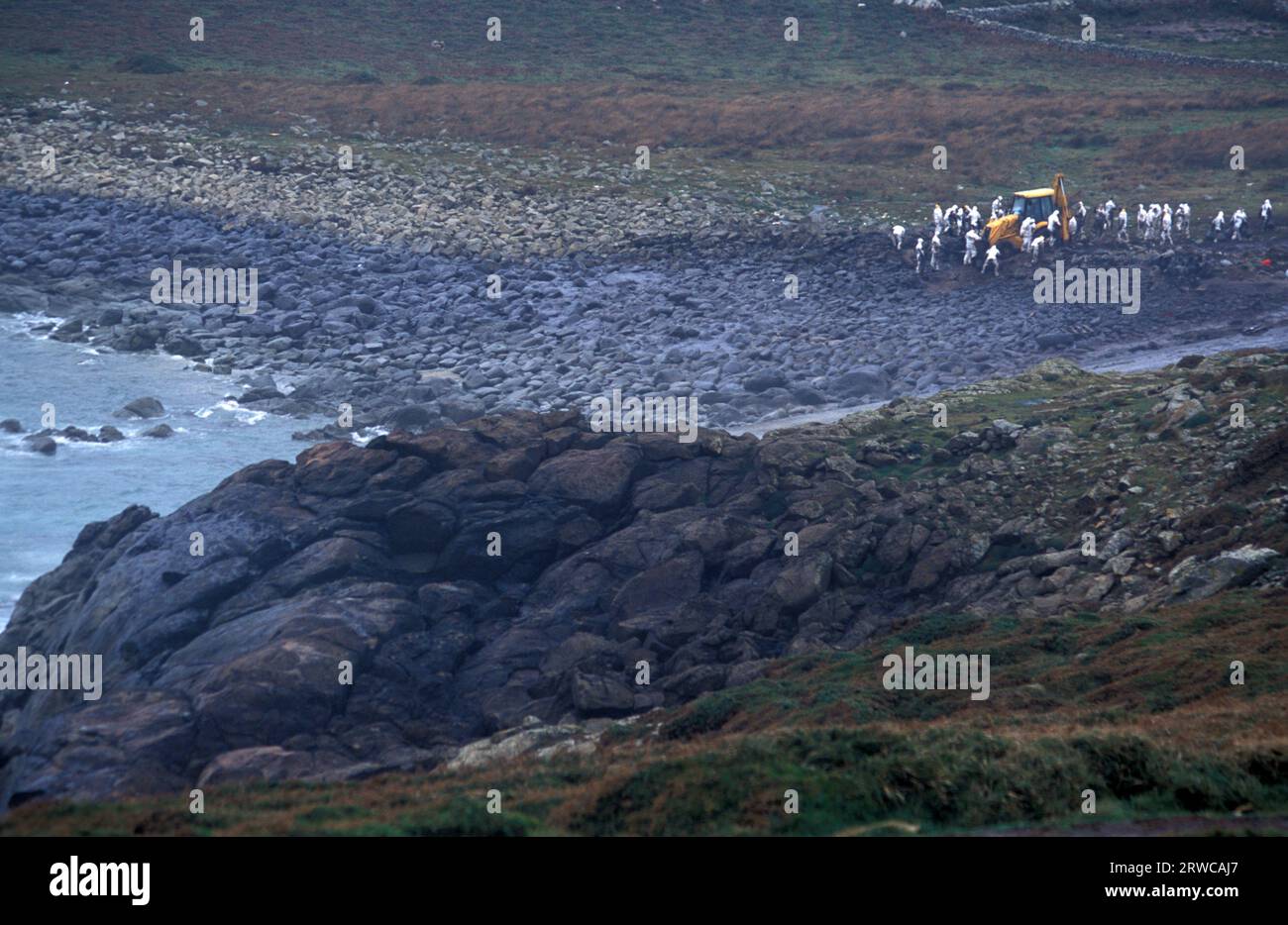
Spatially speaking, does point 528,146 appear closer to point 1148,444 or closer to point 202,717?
point 1148,444

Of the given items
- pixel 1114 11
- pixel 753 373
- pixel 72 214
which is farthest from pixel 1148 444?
pixel 1114 11

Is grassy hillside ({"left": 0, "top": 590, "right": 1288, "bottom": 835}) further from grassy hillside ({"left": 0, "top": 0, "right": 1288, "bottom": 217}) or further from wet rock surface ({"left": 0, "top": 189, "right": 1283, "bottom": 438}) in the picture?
grassy hillside ({"left": 0, "top": 0, "right": 1288, "bottom": 217})

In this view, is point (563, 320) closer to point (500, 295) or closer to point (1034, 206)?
point (500, 295)

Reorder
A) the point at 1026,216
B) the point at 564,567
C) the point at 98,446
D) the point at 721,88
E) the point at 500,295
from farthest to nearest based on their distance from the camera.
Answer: the point at 721,88 → the point at 1026,216 → the point at 500,295 → the point at 98,446 → the point at 564,567

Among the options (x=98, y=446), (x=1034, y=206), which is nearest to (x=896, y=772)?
(x=98, y=446)

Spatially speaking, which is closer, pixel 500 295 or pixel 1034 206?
pixel 500 295
